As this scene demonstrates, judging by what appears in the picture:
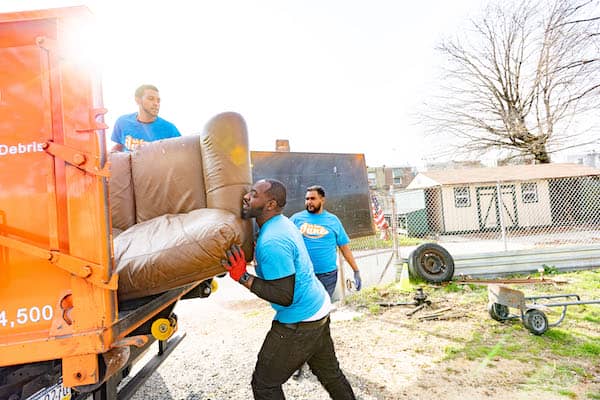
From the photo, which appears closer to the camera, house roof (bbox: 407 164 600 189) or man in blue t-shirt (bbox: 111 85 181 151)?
man in blue t-shirt (bbox: 111 85 181 151)

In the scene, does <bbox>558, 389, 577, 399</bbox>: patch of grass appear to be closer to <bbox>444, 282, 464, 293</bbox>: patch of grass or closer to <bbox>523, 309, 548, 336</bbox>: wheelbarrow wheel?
<bbox>523, 309, 548, 336</bbox>: wheelbarrow wheel

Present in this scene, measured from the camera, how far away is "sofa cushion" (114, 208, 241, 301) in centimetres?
184

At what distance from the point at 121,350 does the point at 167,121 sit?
241 centimetres

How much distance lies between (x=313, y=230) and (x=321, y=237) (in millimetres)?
123

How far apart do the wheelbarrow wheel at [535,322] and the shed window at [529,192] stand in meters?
16.4

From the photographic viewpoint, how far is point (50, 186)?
157 centimetres

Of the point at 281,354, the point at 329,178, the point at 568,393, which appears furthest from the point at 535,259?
the point at 281,354

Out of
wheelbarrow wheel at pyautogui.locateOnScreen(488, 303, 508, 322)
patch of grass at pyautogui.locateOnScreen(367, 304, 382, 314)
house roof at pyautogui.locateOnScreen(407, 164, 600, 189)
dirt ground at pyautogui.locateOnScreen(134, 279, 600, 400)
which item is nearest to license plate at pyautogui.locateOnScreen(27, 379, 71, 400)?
dirt ground at pyautogui.locateOnScreen(134, 279, 600, 400)

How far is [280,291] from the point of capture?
219cm

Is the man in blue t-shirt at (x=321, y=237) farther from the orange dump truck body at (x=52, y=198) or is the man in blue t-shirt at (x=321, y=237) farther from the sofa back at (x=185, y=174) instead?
the orange dump truck body at (x=52, y=198)

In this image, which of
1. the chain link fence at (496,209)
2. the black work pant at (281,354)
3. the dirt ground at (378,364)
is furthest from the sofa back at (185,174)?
the chain link fence at (496,209)

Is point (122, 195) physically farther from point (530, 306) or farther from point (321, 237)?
point (530, 306)

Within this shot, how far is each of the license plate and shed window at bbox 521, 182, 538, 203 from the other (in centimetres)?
2119

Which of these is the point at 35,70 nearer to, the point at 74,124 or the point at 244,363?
the point at 74,124
